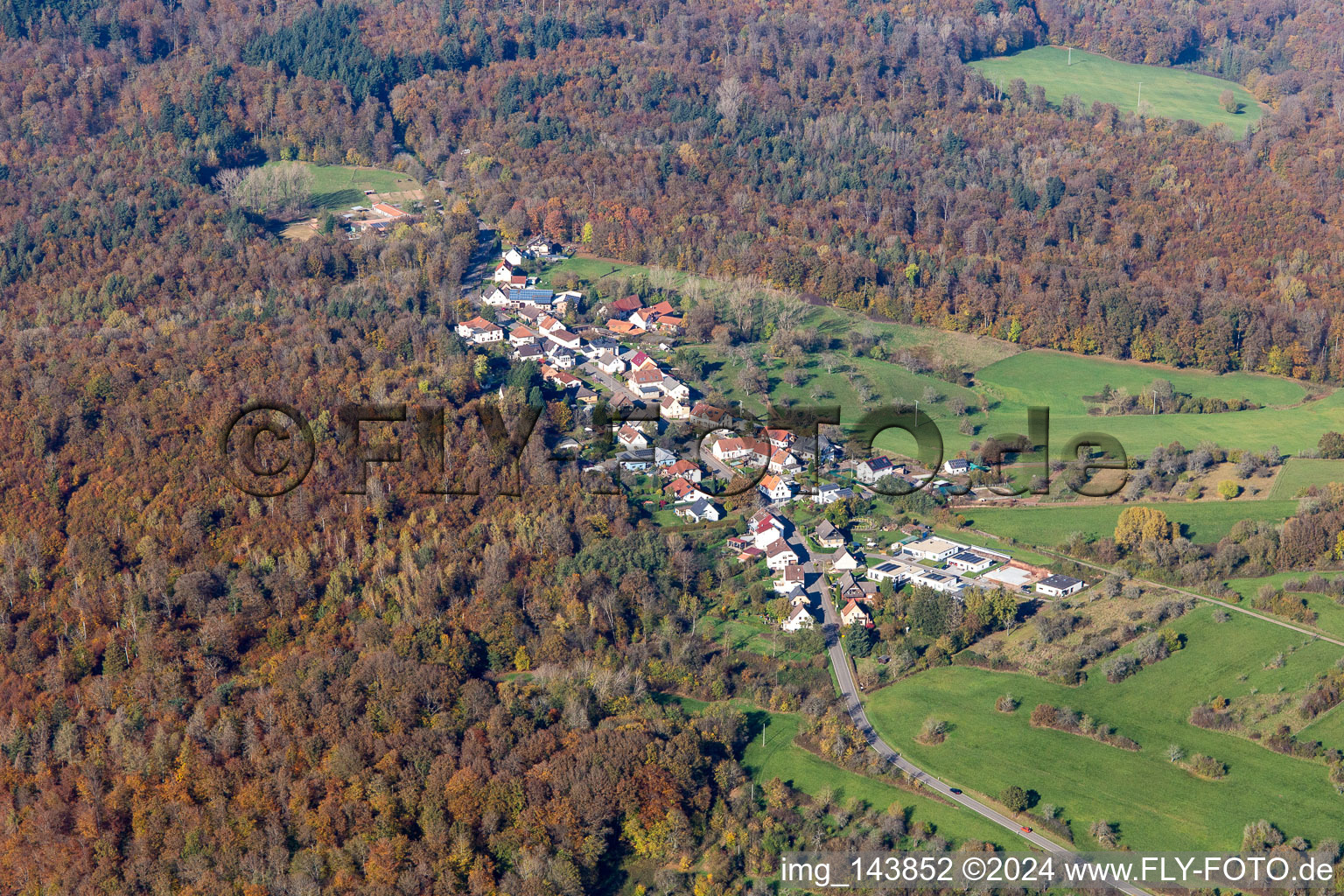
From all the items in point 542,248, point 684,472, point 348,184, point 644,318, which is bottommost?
point 684,472

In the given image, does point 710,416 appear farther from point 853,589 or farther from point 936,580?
point 936,580

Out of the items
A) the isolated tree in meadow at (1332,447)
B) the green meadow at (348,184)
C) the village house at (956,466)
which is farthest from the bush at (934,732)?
the green meadow at (348,184)

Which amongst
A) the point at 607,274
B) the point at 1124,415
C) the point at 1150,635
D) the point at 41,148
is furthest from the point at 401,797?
the point at 41,148

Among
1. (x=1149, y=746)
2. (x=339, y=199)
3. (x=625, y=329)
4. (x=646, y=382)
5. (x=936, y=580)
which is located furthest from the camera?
(x=339, y=199)

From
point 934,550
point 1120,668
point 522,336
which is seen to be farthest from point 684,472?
point 1120,668

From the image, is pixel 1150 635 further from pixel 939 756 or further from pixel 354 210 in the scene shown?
pixel 354 210

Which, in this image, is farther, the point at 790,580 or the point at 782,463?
the point at 782,463

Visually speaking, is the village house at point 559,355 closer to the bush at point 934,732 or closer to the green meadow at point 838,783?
the green meadow at point 838,783
